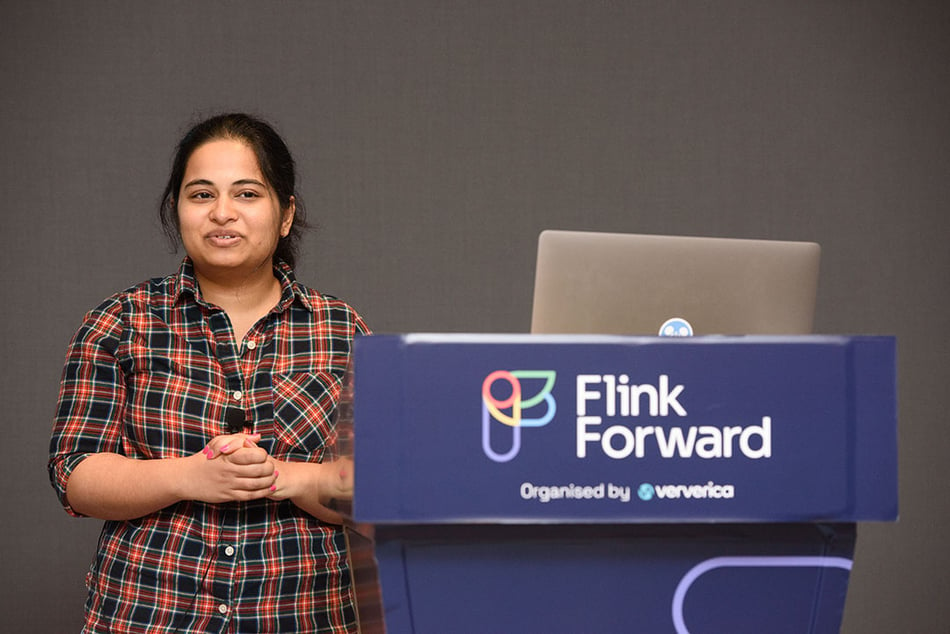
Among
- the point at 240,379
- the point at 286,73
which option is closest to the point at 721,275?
the point at 240,379

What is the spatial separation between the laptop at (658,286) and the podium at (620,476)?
27 centimetres

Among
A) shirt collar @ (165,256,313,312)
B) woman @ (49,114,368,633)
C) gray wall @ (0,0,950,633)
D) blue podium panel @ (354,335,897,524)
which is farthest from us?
gray wall @ (0,0,950,633)

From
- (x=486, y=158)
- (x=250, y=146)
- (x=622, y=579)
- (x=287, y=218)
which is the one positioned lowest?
(x=622, y=579)

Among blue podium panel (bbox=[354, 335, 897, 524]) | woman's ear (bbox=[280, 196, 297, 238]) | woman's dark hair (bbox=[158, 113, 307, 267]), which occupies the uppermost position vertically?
woman's dark hair (bbox=[158, 113, 307, 267])

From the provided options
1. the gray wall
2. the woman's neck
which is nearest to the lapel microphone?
the woman's neck

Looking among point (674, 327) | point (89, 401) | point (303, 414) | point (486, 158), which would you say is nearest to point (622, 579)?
point (674, 327)

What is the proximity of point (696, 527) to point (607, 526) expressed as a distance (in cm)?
7

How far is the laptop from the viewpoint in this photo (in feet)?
3.34

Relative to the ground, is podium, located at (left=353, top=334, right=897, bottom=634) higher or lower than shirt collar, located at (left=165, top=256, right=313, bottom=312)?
lower

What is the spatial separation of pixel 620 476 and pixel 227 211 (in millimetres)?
848

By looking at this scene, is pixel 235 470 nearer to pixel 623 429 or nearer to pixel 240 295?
pixel 240 295

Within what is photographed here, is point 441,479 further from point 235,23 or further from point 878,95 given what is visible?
point 878,95

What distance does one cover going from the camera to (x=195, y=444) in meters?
1.34

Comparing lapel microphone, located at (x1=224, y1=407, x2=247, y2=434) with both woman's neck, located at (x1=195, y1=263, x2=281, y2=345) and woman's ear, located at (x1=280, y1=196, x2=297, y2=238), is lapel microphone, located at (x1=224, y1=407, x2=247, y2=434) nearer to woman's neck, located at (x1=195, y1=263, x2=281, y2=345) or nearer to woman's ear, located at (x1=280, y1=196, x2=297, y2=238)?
woman's neck, located at (x1=195, y1=263, x2=281, y2=345)
